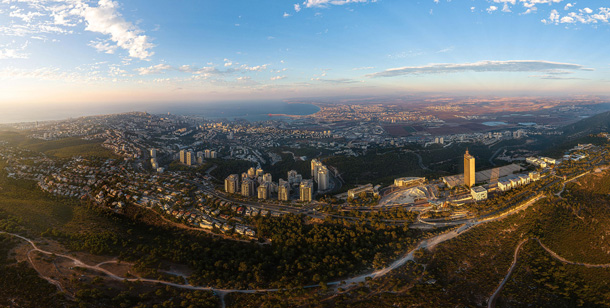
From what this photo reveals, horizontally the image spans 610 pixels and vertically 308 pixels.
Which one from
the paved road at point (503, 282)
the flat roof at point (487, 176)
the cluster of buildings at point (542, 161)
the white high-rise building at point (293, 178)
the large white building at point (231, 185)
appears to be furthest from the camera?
the white high-rise building at point (293, 178)

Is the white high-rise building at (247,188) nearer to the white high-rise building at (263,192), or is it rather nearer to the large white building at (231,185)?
the large white building at (231,185)

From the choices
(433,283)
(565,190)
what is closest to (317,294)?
(433,283)

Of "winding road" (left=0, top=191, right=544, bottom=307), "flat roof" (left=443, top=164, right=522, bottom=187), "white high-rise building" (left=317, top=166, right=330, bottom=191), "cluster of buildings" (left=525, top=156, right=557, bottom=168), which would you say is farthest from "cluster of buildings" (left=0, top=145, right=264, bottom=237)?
"cluster of buildings" (left=525, top=156, right=557, bottom=168)

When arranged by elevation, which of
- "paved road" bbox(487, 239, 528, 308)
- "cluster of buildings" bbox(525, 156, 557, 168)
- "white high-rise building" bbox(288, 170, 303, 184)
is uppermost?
"cluster of buildings" bbox(525, 156, 557, 168)

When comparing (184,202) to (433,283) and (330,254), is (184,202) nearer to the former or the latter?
(330,254)

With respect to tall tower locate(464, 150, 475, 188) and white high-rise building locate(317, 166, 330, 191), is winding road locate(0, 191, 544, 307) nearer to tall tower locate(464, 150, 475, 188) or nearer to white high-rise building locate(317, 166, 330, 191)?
tall tower locate(464, 150, 475, 188)

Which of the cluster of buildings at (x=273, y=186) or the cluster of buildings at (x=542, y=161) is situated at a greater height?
the cluster of buildings at (x=542, y=161)

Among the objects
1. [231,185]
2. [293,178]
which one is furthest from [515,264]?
[231,185]

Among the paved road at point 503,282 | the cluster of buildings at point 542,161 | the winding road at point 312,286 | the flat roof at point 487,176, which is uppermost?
the cluster of buildings at point 542,161

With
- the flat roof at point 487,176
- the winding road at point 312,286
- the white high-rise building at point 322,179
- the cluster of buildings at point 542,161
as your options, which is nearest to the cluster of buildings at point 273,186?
the white high-rise building at point 322,179

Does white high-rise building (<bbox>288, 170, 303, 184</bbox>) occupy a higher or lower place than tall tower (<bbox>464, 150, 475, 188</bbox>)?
lower

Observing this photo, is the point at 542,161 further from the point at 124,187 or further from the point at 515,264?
the point at 124,187
